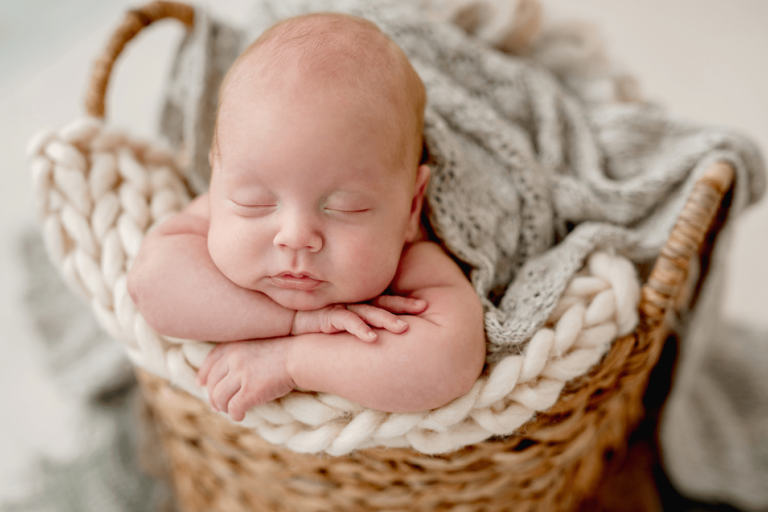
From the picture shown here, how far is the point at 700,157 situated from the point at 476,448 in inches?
23.3

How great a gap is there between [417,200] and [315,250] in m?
0.18

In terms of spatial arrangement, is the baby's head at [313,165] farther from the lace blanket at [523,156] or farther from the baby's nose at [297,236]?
the lace blanket at [523,156]

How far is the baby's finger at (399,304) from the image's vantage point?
649 millimetres

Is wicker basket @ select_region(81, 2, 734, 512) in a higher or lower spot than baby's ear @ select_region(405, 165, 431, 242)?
lower

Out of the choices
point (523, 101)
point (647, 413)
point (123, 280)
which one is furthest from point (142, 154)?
point (647, 413)

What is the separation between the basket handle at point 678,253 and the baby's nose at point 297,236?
0.41m

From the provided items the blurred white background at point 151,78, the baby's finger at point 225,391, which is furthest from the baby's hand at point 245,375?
the blurred white background at point 151,78

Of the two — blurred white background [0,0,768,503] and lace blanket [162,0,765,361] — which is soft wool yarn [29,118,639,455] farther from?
blurred white background [0,0,768,503]

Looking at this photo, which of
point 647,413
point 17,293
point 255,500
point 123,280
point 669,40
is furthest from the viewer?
point 669,40

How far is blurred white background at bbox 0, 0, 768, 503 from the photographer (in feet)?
4.62

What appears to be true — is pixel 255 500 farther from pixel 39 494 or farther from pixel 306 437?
pixel 39 494

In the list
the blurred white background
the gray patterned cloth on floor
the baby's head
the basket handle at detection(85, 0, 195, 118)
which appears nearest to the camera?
the baby's head

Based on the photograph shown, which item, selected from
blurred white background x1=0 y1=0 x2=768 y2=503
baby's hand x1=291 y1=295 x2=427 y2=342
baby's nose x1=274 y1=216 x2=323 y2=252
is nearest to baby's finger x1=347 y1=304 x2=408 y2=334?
baby's hand x1=291 y1=295 x2=427 y2=342

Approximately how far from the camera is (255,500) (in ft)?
2.73
